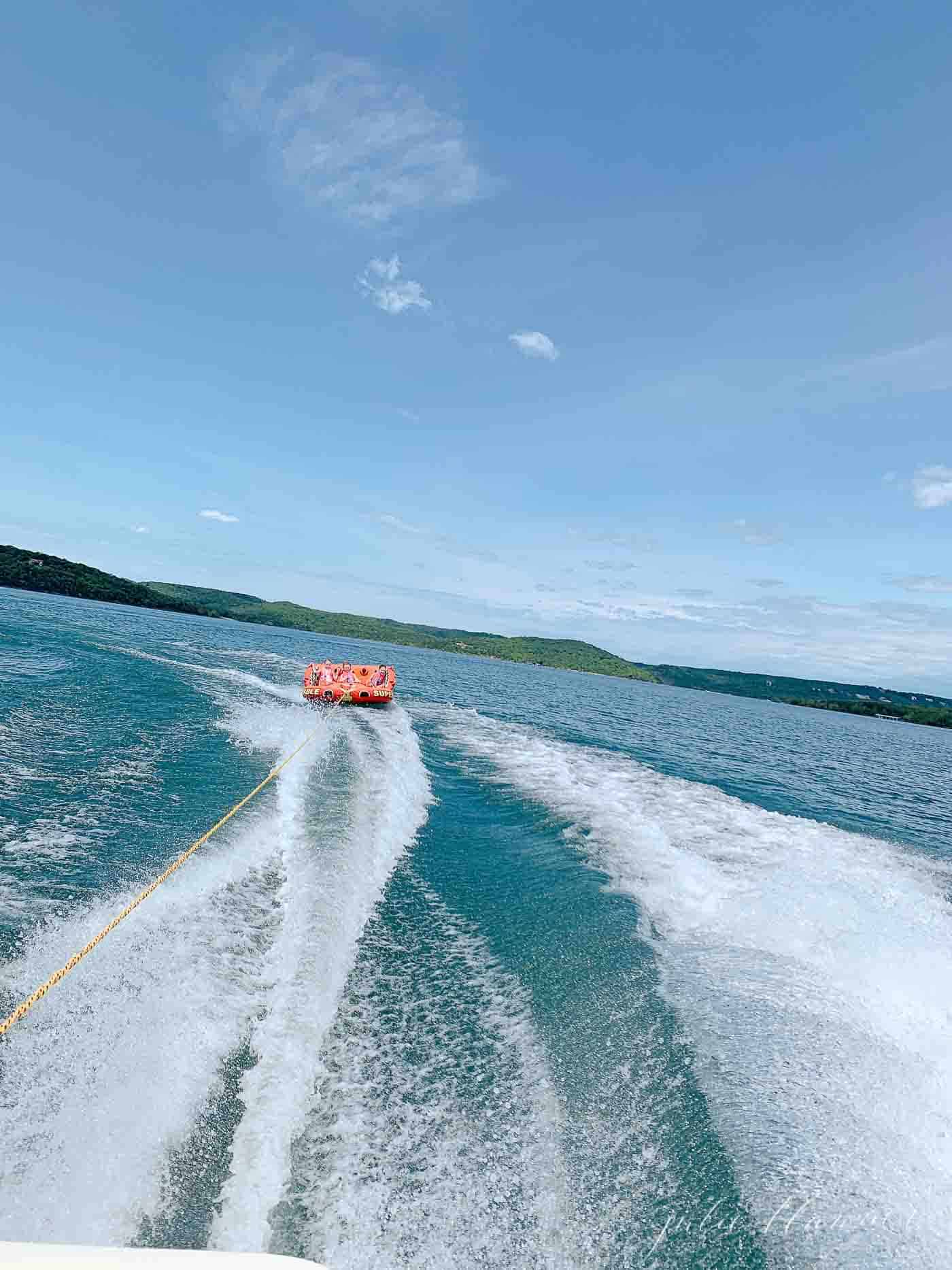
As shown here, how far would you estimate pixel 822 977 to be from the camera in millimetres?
8352

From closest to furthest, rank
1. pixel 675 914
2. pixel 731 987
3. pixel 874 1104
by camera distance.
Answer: pixel 874 1104
pixel 731 987
pixel 675 914

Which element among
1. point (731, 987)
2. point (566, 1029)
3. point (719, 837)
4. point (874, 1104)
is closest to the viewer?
point (874, 1104)

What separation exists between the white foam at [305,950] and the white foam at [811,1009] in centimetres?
393

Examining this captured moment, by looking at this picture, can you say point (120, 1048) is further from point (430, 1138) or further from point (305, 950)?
point (430, 1138)

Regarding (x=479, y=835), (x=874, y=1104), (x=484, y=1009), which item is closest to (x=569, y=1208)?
(x=484, y=1009)

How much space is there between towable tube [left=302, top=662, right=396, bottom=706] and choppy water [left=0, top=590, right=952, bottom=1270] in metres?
13.4

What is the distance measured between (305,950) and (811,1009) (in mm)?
6652

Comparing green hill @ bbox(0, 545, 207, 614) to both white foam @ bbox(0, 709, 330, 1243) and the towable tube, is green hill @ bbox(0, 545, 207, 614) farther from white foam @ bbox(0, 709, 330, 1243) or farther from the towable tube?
white foam @ bbox(0, 709, 330, 1243)

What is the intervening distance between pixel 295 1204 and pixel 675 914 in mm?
7674

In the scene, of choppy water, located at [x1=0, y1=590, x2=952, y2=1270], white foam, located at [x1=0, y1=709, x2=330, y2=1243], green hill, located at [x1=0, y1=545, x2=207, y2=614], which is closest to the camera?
white foam, located at [x1=0, y1=709, x2=330, y2=1243]

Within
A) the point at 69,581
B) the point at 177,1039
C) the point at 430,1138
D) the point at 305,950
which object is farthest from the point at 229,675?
the point at 69,581

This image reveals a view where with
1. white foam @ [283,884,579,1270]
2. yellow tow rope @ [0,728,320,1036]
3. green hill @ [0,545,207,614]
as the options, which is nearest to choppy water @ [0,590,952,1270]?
white foam @ [283,884,579,1270]

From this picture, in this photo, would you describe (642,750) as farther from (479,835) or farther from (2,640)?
(2,640)

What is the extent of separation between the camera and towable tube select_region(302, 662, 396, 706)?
95.2 feet
